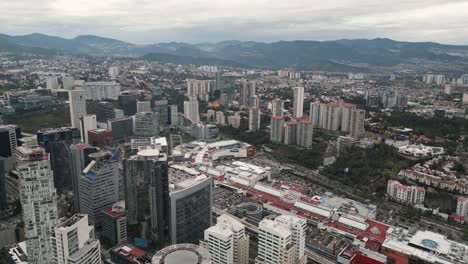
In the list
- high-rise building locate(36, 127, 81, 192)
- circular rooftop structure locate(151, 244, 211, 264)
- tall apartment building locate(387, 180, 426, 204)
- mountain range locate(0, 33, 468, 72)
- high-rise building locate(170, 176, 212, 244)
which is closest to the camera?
circular rooftop structure locate(151, 244, 211, 264)

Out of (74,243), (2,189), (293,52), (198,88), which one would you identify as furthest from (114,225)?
(293,52)

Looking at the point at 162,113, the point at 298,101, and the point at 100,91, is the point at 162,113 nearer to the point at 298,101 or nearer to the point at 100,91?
the point at 100,91

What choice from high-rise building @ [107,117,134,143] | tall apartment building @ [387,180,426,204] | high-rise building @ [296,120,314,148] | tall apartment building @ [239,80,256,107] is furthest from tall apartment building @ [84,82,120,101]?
tall apartment building @ [387,180,426,204]

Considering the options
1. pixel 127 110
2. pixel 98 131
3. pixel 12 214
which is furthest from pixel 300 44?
pixel 12 214

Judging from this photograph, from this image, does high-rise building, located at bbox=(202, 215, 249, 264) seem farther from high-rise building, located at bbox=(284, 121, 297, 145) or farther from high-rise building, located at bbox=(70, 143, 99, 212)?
high-rise building, located at bbox=(284, 121, 297, 145)

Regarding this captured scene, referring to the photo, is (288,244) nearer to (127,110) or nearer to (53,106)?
(127,110)

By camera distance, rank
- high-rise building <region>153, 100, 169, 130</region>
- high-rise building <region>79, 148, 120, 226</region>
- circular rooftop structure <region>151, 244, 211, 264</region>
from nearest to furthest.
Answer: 1. circular rooftop structure <region>151, 244, 211, 264</region>
2. high-rise building <region>79, 148, 120, 226</region>
3. high-rise building <region>153, 100, 169, 130</region>
